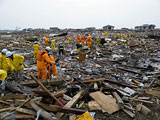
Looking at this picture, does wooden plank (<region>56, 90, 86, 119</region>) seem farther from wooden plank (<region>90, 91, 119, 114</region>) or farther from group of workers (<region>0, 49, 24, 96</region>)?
group of workers (<region>0, 49, 24, 96</region>)

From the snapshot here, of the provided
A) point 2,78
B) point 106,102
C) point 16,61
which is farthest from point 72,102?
point 16,61

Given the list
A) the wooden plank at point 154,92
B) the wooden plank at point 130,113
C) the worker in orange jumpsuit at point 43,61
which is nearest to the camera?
the wooden plank at point 130,113

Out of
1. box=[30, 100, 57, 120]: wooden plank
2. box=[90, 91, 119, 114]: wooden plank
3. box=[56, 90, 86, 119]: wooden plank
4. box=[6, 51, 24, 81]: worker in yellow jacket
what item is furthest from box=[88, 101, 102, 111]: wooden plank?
box=[6, 51, 24, 81]: worker in yellow jacket

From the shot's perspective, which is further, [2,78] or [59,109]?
[2,78]

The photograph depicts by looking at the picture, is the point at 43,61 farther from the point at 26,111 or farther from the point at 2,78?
the point at 26,111

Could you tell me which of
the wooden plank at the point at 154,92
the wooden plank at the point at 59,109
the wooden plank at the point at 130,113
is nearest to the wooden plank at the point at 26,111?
the wooden plank at the point at 59,109

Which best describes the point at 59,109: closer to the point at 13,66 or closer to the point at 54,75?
the point at 54,75

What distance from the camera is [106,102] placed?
3764mm

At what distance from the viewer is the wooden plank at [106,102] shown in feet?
11.5

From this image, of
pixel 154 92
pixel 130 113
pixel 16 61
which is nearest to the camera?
pixel 130 113

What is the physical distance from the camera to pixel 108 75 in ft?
21.4

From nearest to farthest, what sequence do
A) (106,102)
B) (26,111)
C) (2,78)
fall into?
(26,111), (106,102), (2,78)

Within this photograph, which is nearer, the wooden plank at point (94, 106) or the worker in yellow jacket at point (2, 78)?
the wooden plank at point (94, 106)

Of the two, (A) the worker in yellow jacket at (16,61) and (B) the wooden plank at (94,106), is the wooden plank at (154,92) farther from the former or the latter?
(A) the worker in yellow jacket at (16,61)
